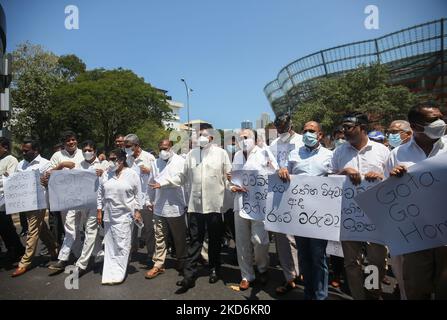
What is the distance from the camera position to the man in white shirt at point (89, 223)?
4945mm

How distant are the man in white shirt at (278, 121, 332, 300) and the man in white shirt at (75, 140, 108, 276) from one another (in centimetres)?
323

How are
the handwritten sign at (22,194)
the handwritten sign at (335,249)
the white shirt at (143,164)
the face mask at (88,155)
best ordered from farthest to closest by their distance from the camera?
the white shirt at (143,164), the face mask at (88,155), the handwritten sign at (22,194), the handwritten sign at (335,249)

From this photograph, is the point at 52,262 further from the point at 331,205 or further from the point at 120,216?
the point at 331,205

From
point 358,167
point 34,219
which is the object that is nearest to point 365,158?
point 358,167

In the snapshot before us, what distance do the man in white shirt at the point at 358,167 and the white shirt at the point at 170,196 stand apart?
2.50 m

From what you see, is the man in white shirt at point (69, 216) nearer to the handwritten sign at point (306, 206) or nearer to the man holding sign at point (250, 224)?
the man holding sign at point (250, 224)

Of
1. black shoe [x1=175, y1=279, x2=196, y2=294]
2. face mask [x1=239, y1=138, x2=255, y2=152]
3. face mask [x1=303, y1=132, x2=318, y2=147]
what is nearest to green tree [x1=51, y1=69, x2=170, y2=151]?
face mask [x1=239, y1=138, x2=255, y2=152]

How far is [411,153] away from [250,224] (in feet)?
7.25

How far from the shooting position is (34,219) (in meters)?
5.20

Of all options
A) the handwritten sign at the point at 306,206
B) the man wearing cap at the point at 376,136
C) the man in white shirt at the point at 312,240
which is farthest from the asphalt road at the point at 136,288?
the man wearing cap at the point at 376,136

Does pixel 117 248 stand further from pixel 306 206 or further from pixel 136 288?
pixel 306 206

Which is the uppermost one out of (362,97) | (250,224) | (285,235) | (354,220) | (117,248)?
(362,97)

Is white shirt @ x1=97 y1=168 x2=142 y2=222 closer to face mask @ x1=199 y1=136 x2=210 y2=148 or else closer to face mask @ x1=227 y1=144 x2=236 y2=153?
face mask @ x1=199 y1=136 x2=210 y2=148

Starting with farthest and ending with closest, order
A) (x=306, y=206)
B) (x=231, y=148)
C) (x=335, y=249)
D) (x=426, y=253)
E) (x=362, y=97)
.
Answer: (x=362, y=97)
(x=231, y=148)
(x=335, y=249)
(x=306, y=206)
(x=426, y=253)
